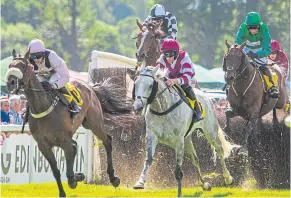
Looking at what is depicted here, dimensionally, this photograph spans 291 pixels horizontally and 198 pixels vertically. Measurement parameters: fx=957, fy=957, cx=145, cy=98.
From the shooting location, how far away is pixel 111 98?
44.7 feet

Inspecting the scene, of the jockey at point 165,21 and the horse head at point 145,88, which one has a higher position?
the jockey at point 165,21

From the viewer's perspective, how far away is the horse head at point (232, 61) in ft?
44.1

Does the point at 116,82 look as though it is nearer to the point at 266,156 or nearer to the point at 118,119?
the point at 118,119

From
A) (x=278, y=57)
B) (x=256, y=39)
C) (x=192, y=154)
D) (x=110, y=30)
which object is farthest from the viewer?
(x=110, y=30)

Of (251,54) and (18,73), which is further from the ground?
Result: (251,54)

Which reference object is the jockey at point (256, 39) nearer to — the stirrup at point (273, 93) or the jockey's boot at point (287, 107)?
the stirrup at point (273, 93)

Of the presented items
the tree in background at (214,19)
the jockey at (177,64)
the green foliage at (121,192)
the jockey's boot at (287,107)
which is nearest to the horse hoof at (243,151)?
the green foliage at (121,192)

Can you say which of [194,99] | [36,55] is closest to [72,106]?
[36,55]

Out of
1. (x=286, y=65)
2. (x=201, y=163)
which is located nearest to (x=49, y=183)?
(x=201, y=163)

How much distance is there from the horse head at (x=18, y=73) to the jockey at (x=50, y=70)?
1.15 ft

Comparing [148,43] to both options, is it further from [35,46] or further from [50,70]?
[35,46]

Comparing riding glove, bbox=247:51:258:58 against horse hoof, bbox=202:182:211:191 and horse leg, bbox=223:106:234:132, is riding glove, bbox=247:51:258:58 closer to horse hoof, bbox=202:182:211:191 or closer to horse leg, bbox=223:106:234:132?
horse leg, bbox=223:106:234:132

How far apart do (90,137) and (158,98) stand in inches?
147

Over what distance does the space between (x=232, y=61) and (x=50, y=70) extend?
293 cm
